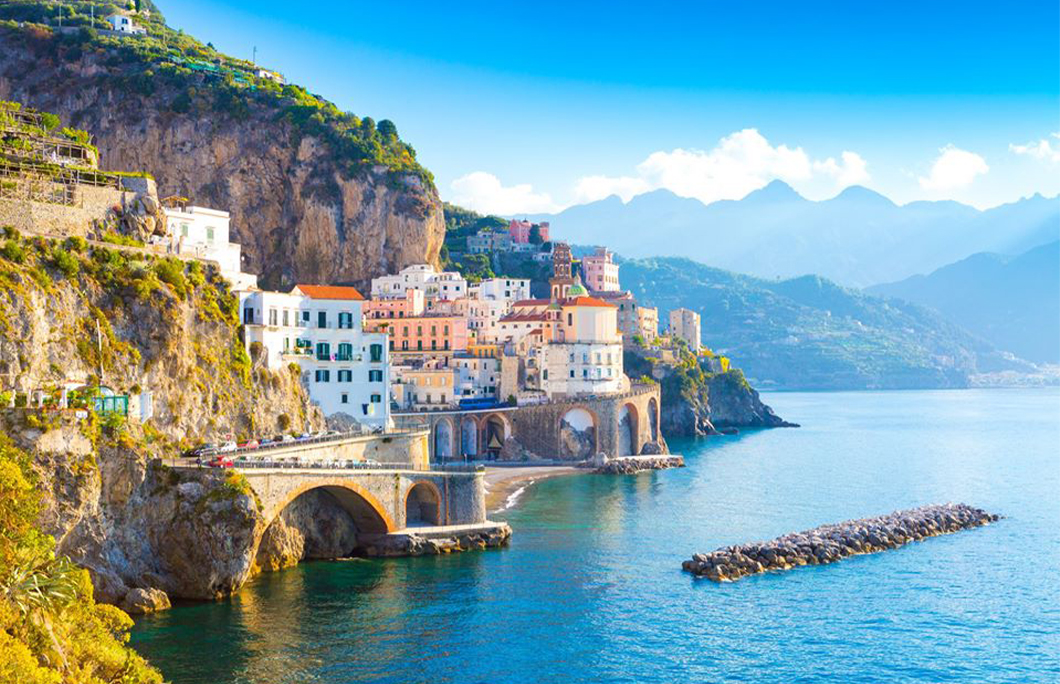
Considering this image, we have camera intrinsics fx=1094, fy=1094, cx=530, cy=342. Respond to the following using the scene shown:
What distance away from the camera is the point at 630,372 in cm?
16750

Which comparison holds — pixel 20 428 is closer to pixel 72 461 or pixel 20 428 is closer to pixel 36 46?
pixel 72 461

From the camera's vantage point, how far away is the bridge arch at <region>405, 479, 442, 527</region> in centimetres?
6906

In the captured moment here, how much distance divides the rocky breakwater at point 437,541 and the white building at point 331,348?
15.7m

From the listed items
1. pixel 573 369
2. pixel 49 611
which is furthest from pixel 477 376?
pixel 49 611

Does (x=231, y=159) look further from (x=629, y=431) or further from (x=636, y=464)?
(x=636, y=464)

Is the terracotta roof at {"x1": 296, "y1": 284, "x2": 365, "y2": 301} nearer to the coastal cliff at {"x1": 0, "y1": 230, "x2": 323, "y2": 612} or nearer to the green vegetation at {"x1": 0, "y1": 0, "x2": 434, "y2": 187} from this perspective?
the coastal cliff at {"x1": 0, "y1": 230, "x2": 323, "y2": 612}

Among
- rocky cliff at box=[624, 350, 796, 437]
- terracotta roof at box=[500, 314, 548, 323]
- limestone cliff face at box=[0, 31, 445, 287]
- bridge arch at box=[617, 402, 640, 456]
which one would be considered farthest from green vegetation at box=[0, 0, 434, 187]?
bridge arch at box=[617, 402, 640, 456]

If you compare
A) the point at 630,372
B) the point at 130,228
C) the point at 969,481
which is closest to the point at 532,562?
the point at 130,228

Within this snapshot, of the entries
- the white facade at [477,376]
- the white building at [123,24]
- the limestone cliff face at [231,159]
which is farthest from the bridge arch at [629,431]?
the white building at [123,24]

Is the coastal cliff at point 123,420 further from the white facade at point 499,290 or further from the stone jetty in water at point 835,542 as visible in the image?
the white facade at point 499,290

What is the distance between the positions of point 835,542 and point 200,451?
133ft

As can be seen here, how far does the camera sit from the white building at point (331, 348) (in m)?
75.8

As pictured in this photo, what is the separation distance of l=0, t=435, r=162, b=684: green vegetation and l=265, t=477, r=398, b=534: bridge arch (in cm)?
2099

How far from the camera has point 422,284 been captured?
156m
